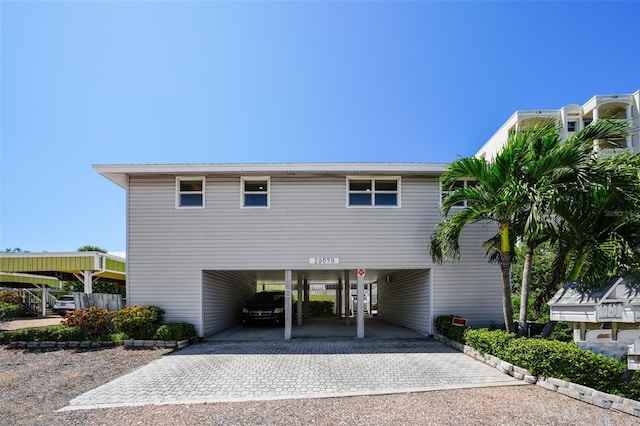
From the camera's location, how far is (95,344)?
934cm

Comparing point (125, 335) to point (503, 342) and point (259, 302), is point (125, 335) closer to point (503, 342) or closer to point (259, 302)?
point (259, 302)

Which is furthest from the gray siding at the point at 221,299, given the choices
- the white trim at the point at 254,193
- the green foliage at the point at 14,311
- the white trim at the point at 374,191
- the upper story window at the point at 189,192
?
the green foliage at the point at 14,311

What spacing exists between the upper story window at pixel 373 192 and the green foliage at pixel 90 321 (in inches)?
302

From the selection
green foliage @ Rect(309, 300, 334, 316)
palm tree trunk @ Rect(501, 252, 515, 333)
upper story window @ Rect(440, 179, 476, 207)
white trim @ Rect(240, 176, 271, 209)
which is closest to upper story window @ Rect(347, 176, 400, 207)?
upper story window @ Rect(440, 179, 476, 207)

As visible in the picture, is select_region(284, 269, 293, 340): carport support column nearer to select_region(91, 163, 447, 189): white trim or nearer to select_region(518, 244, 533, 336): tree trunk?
select_region(91, 163, 447, 189): white trim

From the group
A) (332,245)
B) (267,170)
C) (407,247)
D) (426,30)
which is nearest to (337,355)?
(332,245)

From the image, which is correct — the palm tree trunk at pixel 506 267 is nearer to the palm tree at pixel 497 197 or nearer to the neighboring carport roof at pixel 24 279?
the palm tree at pixel 497 197

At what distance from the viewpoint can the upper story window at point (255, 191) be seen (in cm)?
1070

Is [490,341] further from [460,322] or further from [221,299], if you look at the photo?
[221,299]

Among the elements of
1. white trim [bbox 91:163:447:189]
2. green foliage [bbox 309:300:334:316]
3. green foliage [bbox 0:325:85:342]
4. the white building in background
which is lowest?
green foliage [bbox 309:300:334:316]

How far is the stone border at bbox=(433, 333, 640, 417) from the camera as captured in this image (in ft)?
16.2

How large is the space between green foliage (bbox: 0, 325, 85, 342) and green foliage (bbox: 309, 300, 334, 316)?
13.7 metres

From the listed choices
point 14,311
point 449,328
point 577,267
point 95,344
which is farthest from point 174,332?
point 14,311

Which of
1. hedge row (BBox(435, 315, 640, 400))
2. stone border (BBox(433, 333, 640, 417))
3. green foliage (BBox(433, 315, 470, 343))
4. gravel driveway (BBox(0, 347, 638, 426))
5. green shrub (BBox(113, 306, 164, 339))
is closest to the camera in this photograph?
gravel driveway (BBox(0, 347, 638, 426))
